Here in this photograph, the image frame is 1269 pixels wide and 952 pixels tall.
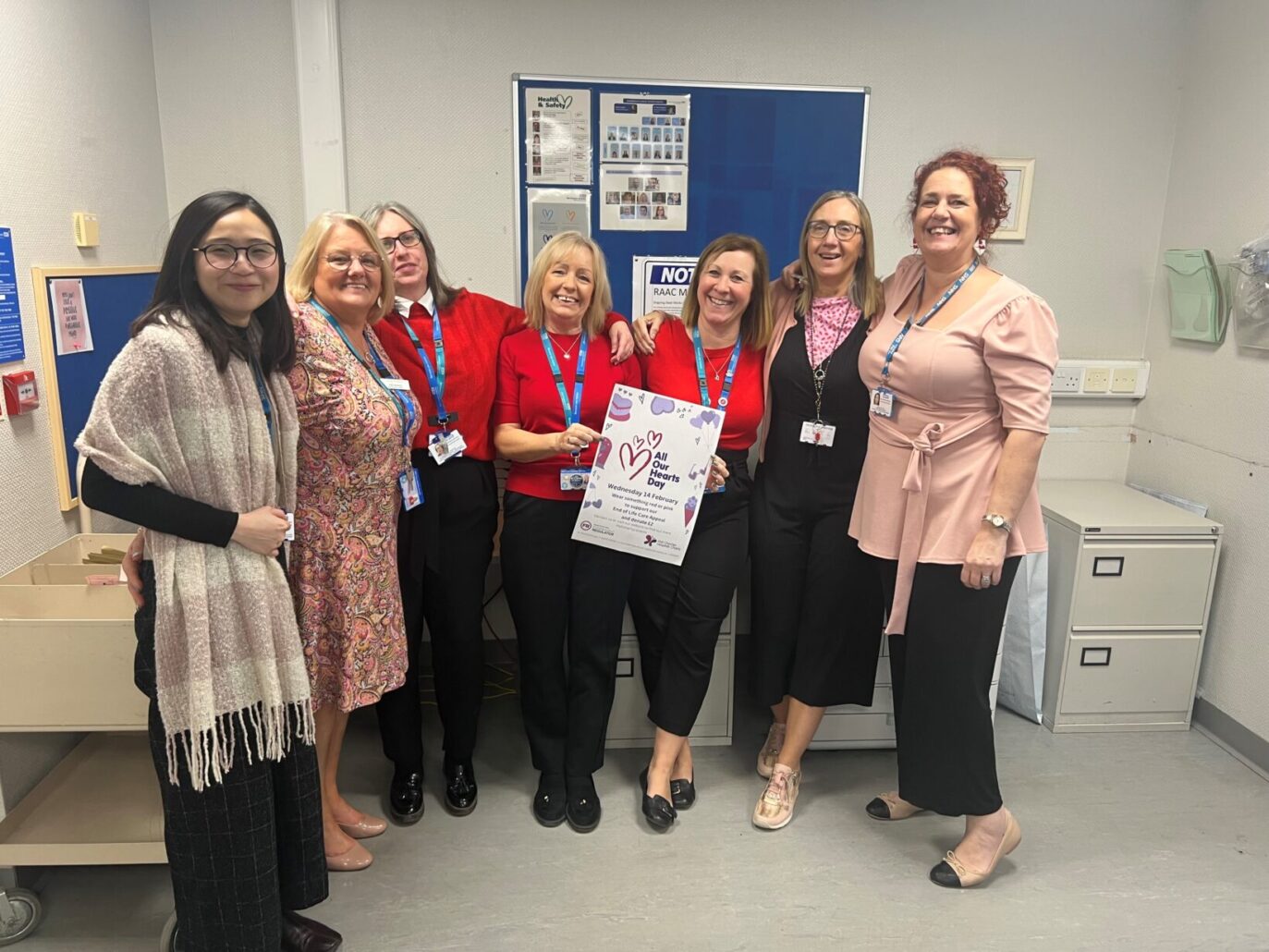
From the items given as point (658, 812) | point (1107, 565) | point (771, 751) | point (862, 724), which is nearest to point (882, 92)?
point (1107, 565)

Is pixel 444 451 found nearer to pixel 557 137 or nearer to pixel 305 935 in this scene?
pixel 305 935

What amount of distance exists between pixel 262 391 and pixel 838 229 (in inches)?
56.7

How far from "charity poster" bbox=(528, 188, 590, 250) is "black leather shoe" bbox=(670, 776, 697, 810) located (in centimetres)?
194

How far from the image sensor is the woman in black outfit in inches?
58.1

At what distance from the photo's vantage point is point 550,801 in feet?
8.14

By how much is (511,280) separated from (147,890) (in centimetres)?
219

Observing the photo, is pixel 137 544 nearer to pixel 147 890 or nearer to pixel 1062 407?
pixel 147 890

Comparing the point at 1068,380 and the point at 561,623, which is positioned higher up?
the point at 1068,380

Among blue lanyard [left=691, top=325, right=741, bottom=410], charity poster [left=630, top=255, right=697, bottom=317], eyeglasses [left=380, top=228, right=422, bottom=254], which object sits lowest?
blue lanyard [left=691, top=325, right=741, bottom=410]

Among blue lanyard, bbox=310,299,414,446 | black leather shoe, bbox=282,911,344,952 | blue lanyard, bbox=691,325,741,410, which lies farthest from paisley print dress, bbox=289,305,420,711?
blue lanyard, bbox=691,325,741,410

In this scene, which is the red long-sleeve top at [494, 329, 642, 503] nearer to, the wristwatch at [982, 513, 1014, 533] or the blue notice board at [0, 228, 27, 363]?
the wristwatch at [982, 513, 1014, 533]

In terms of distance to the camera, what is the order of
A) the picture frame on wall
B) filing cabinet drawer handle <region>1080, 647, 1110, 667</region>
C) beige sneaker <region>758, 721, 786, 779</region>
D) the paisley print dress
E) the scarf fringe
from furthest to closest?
the picture frame on wall < filing cabinet drawer handle <region>1080, 647, 1110, 667</region> < beige sneaker <region>758, 721, 786, 779</region> < the paisley print dress < the scarf fringe

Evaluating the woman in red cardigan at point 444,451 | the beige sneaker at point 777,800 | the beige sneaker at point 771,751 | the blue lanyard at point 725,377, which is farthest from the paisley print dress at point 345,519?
the beige sneaker at point 771,751

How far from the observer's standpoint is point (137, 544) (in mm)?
1674
